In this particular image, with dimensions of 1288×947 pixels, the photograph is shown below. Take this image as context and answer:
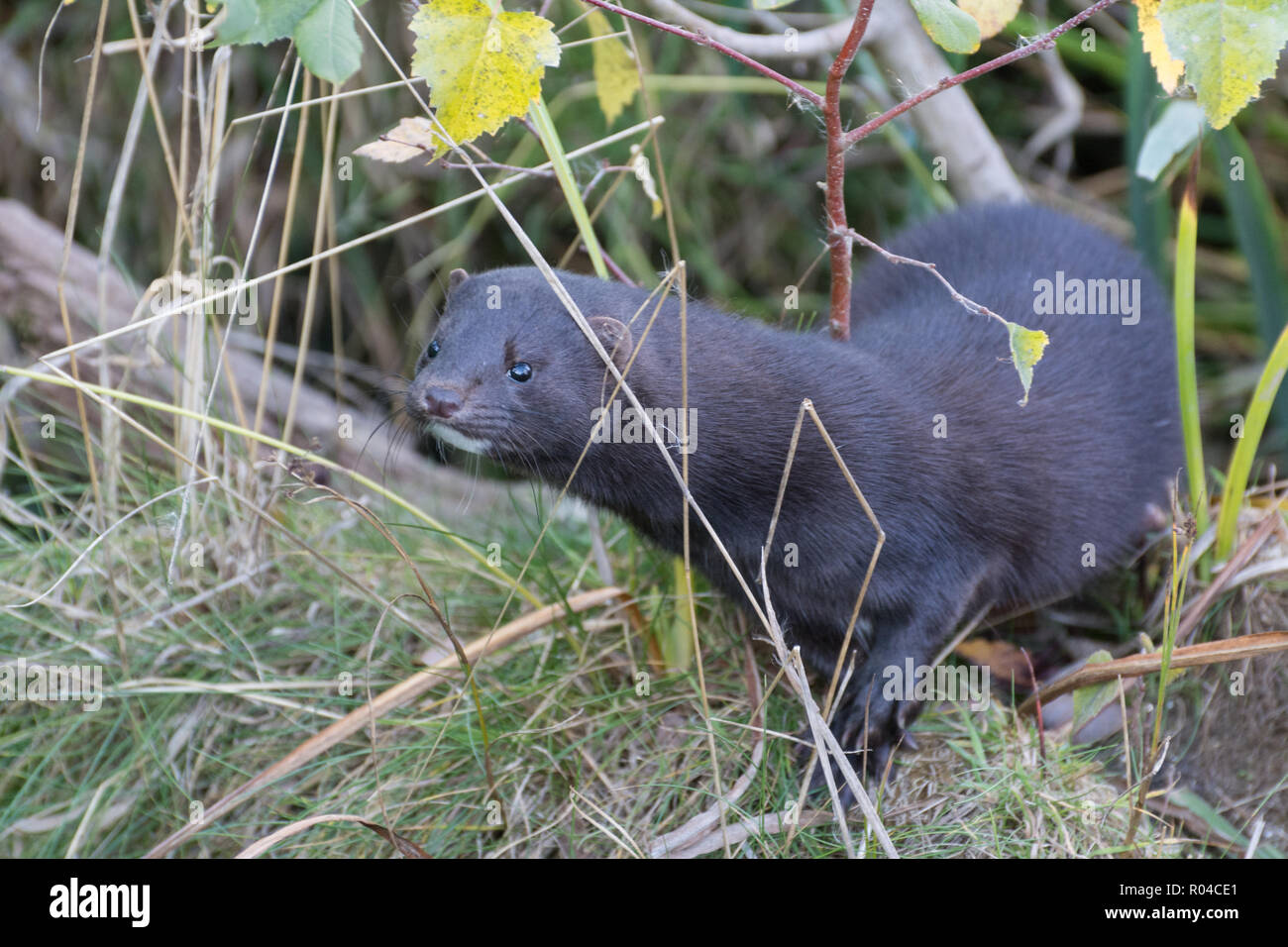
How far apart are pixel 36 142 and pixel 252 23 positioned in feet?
10.1

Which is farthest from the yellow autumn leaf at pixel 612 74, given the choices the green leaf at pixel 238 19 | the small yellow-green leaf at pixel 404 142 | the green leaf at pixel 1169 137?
the green leaf at pixel 1169 137

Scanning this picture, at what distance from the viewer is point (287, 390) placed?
161 inches

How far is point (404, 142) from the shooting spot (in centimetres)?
240

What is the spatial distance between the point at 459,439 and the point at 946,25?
1.06m

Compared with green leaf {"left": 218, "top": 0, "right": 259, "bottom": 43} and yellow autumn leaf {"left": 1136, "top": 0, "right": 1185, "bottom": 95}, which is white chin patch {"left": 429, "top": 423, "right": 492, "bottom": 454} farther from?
yellow autumn leaf {"left": 1136, "top": 0, "right": 1185, "bottom": 95}

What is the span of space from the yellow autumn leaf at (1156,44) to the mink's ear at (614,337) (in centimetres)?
102

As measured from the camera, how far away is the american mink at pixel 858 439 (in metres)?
2.29

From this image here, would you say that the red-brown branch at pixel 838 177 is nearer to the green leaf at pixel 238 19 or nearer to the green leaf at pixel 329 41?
the green leaf at pixel 329 41

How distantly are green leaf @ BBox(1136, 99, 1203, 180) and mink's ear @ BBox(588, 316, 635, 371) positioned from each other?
151 centimetres

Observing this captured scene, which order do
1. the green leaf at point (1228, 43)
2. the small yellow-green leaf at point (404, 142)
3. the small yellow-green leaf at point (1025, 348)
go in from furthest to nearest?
the small yellow-green leaf at point (404, 142) → the small yellow-green leaf at point (1025, 348) → the green leaf at point (1228, 43)

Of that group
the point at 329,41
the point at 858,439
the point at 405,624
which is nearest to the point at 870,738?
the point at 858,439

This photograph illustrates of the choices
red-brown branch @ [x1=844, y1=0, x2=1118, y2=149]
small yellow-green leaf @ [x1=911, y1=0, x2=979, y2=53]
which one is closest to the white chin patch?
red-brown branch @ [x1=844, y1=0, x2=1118, y2=149]

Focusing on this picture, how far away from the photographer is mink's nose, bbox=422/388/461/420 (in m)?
2.20

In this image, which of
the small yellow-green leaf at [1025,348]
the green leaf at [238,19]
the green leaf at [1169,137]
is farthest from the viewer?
the green leaf at [1169,137]
